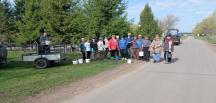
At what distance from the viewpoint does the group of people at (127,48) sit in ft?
86.2

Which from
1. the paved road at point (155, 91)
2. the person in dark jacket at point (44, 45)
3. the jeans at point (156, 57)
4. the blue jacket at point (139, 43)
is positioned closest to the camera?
the paved road at point (155, 91)

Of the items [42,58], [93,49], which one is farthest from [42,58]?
[93,49]

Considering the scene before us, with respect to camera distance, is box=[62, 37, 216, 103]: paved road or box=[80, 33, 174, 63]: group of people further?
box=[80, 33, 174, 63]: group of people

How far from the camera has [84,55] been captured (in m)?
27.0

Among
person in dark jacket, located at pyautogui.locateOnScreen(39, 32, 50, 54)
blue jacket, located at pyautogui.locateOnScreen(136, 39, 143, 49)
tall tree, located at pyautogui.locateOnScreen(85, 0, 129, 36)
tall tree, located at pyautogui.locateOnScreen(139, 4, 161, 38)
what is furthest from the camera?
tall tree, located at pyautogui.locateOnScreen(139, 4, 161, 38)

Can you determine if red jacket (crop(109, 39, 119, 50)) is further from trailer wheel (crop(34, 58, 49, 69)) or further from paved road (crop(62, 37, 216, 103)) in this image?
paved road (crop(62, 37, 216, 103))

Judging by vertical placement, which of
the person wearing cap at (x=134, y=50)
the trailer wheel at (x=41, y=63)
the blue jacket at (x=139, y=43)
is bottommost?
the trailer wheel at (x=41, y=63)

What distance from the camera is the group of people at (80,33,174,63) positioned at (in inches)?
1035

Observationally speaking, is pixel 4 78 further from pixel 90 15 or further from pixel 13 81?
pixel 90 15

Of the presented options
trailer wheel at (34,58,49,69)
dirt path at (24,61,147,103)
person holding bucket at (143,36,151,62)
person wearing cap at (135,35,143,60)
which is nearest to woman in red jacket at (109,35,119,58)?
person wearing cap at (135,35,143,60)

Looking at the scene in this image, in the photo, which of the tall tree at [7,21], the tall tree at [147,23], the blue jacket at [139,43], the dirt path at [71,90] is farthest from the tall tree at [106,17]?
the tall tree at [147,23]

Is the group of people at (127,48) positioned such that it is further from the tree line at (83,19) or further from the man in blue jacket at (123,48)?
the tree line at (83,19)

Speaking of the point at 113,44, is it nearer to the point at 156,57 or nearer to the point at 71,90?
the point at 156,57

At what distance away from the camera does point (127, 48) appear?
2853 centimetres
